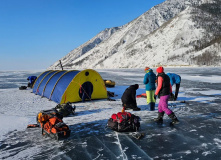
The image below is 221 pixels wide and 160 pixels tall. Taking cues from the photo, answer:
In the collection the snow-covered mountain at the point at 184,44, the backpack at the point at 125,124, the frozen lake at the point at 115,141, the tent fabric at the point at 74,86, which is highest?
the snow-covered mountain at the point at 184,44

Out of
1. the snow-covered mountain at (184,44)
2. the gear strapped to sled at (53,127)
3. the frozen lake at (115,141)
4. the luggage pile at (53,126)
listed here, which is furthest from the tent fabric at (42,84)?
the snow-covered mountain at (184,44)

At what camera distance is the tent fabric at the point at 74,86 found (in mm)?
11782

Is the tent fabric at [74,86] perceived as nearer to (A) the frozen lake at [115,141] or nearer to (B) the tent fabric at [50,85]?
(B) the tent fabric at [50,85]

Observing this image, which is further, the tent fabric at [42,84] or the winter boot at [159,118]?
the tent fabric at [42,84]

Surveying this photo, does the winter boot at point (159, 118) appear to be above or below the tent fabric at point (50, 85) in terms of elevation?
below

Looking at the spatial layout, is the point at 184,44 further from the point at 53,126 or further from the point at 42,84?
the point at 53,126

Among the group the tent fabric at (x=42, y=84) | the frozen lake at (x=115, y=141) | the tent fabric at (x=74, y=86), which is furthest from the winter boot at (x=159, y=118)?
the tent fabric at (x=42, y=84)

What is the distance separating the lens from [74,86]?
1196cm

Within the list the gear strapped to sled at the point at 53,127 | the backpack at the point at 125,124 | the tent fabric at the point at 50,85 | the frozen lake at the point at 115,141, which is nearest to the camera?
the frozen lake at the point at 115,141

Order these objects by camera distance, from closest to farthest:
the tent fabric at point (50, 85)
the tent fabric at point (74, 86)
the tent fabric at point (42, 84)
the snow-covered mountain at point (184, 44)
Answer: the tent fabric at point (74, 86) < the tent fabric at point (50, 85) < the tent fabric at point (42, 84) < the snow-covered mountain at point (184, 44)

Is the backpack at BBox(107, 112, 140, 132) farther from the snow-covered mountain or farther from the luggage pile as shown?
the snow-covered mountain

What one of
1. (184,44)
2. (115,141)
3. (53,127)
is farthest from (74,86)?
(184,44)

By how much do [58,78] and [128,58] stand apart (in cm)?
10489

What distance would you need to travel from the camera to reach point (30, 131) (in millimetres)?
7043
